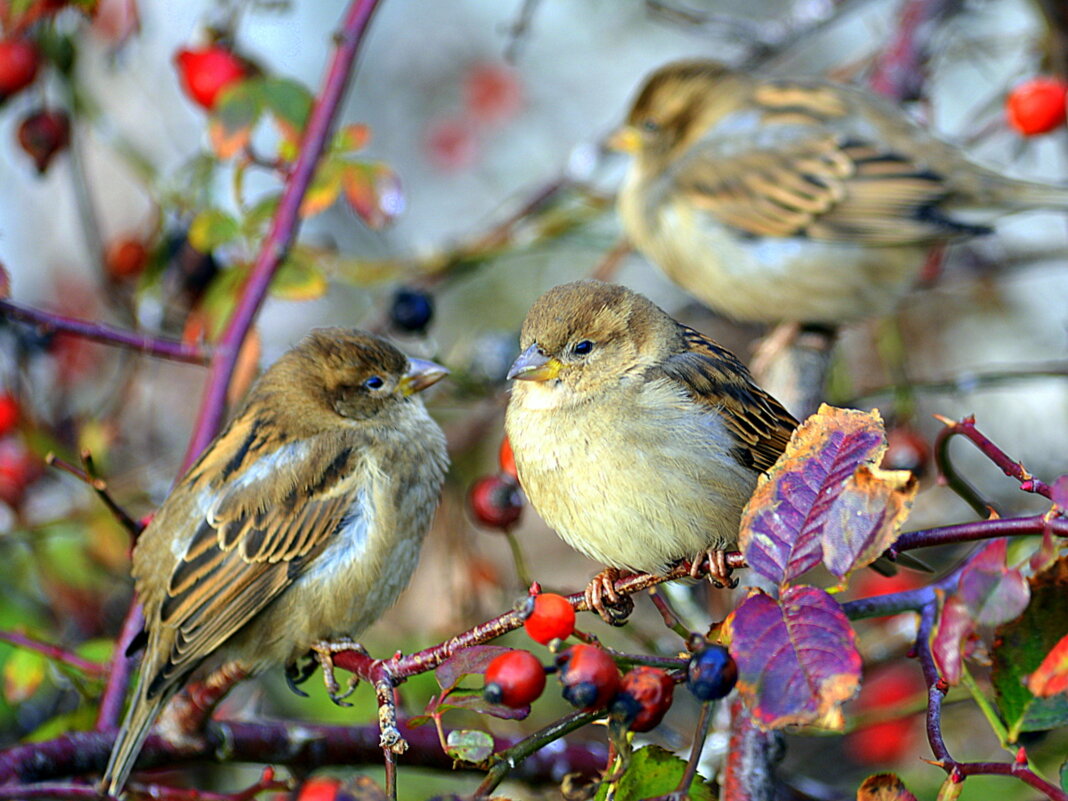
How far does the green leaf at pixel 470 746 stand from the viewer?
1.35 m

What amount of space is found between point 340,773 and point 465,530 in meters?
1.10

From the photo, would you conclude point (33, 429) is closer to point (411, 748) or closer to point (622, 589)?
point (411, 748)

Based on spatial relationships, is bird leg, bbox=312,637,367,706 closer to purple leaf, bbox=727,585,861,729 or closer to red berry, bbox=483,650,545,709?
red berry, bbox=483,650,545,709

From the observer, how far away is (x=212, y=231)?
9.05 ft

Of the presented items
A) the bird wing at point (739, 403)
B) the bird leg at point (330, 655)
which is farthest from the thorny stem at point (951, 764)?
the bird leg at point (330, 655)

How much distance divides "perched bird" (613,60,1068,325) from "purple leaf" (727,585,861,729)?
2588 mm

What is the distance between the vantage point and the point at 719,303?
3.84 m

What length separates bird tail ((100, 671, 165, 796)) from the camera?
81.1 inches

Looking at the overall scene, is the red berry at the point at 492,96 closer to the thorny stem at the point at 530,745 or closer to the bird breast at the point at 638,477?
the bird breast at the point at 638,477

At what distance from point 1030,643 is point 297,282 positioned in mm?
1889

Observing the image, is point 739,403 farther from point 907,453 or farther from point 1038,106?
point 1038,106

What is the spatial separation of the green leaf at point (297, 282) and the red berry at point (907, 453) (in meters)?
1.51

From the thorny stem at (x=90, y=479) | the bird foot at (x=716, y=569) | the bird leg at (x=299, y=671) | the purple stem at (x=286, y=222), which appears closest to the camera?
the bird foot at (x=716, y=569)

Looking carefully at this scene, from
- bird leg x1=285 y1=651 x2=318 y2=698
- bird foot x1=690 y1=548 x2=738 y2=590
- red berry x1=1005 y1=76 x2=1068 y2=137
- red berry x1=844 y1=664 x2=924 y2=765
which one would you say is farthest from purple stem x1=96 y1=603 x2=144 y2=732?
red berry x1=1005 y1=76 x2=1068 y2=137
